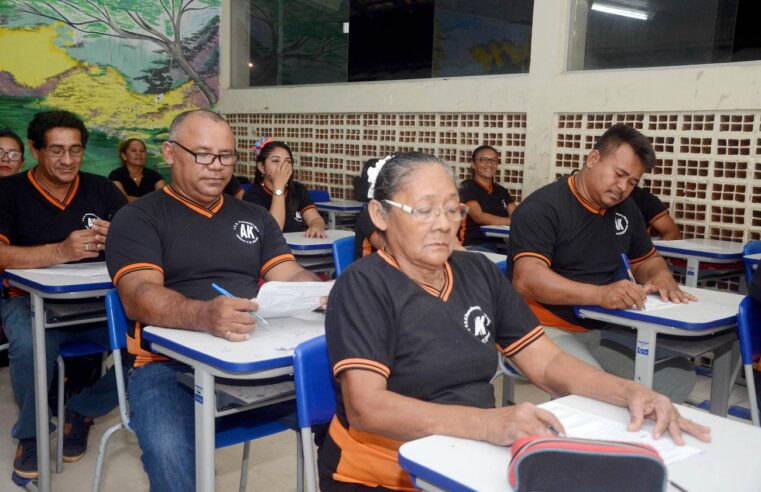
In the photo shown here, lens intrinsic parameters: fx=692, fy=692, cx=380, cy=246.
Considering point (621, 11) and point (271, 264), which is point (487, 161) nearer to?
point (621, 11)

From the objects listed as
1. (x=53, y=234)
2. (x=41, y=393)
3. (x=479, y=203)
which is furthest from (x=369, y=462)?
(x=479, y=203)

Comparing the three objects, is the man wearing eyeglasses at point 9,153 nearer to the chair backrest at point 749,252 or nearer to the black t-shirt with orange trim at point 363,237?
the black t-shirt with orange trim at point 363,237

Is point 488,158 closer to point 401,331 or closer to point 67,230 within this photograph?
point 67,230

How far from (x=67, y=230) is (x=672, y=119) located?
373 centimetres

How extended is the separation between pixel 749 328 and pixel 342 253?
72.7 inches

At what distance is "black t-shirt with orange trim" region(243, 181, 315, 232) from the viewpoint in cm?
455

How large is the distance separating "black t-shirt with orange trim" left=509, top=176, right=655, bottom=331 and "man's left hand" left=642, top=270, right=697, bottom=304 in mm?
222

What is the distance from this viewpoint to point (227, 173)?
2.43 metres

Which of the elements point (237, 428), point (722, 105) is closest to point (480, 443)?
point (237, 428)

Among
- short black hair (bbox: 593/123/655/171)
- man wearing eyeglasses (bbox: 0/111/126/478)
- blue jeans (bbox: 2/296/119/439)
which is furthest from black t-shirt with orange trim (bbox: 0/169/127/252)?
short black hair (bbox: 593/123/655/171)

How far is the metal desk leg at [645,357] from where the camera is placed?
7.72ft

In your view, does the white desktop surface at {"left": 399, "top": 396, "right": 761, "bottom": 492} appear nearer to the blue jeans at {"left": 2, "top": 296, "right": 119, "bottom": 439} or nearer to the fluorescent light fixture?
the blue jeans at {"left": 2, "top": 296, "right": 119, "bottom": 439}

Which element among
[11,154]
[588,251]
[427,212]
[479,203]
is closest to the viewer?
[427,212]

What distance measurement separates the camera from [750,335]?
218cm
